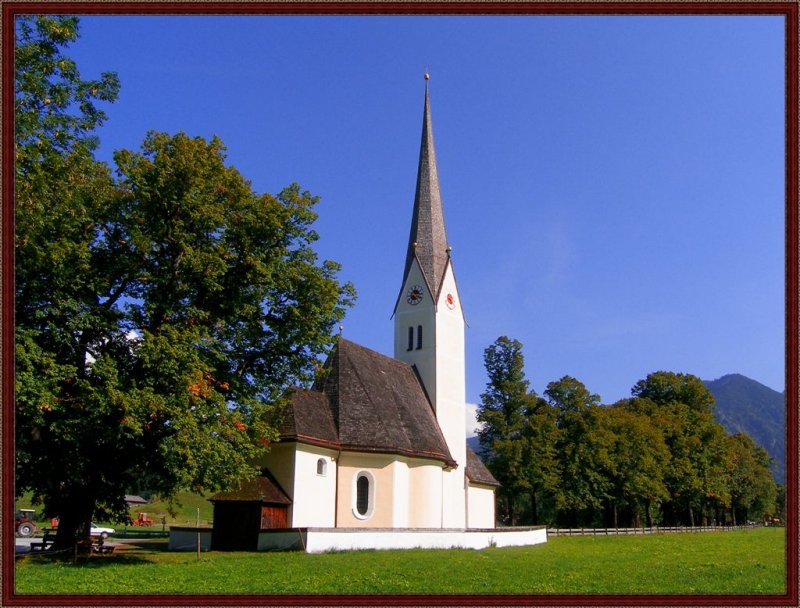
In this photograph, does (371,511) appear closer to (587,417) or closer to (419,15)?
(419,15)

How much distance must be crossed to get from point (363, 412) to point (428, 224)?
632 inches

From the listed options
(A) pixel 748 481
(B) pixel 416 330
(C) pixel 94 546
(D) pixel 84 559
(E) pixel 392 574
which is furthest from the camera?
(A) pixel 748 481

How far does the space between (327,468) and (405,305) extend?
590 inches

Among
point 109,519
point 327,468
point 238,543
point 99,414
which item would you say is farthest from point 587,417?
point 99,414

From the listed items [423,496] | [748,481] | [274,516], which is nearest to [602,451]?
[423,496]

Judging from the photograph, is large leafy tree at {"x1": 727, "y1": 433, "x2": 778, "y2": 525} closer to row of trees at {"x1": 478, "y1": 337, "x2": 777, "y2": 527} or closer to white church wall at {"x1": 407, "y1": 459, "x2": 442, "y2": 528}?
row of trees at {"x1": 478, "y1": 337, "x2": 777, "y2": 527}

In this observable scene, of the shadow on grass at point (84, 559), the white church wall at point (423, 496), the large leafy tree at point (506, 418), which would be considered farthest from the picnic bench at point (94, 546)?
the large leafy tree at point (506, 418)

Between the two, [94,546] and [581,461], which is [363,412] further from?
[581,461]

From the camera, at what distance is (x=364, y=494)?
31.2m

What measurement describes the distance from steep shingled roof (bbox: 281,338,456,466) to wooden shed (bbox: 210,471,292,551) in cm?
240

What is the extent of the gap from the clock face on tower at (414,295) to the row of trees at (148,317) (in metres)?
16.2

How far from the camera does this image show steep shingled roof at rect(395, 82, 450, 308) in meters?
42.2

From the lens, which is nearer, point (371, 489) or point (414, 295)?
point (371, 489)

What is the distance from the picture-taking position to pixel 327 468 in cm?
2970
